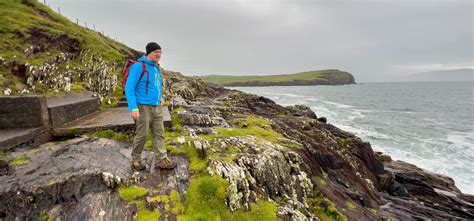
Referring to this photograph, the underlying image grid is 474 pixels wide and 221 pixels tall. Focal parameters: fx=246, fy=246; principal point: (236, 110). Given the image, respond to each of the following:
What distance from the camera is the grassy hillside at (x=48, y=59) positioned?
657 inches

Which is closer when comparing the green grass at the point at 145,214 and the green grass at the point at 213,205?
the green grass at the point at 145,214

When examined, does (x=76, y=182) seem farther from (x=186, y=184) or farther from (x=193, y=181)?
(x=193, y=181)

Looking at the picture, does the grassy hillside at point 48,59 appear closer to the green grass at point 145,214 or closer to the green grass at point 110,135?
the green grass at point 110,135

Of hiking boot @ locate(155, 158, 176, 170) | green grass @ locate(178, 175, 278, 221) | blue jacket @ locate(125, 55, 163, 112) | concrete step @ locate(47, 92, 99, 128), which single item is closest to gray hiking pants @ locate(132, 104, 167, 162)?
hiking boot @ locate(155, 158, 176, 170)

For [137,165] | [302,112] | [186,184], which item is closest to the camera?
[186,184]

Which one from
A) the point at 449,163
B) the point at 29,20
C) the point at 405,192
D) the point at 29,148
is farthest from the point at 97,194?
the point at 449,163

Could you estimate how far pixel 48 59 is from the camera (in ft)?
63.3

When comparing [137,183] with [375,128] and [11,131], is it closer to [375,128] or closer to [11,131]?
[11,131]

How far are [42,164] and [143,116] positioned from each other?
334cm

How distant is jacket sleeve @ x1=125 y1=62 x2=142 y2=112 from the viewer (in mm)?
6848

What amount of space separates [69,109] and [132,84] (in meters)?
6.40

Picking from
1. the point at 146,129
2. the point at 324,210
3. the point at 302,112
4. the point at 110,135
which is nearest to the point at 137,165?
the point at 146,129

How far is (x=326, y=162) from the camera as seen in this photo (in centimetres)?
1452

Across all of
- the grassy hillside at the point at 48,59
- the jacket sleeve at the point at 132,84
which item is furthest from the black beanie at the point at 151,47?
the grassy hillside at the point at 48,59
